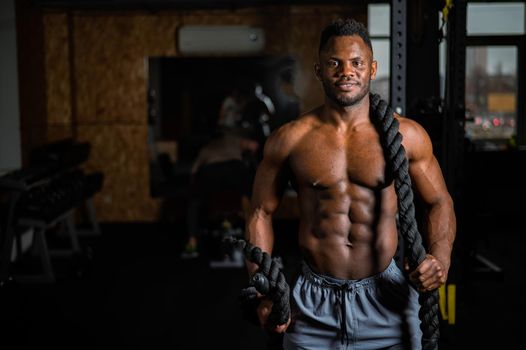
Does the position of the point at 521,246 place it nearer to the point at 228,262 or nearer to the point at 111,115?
the point at 228,262

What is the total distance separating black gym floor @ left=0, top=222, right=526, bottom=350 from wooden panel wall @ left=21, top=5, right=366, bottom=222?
1.37m

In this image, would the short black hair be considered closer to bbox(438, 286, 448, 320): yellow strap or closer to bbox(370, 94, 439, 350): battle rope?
bbox(370, 94, 439, 350): battle rope

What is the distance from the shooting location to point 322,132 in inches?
73.8

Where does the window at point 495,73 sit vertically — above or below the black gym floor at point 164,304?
above

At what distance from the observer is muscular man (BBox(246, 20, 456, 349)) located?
6.01 ft

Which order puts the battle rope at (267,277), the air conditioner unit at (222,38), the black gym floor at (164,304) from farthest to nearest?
the air conditioner unit at (222,38) < the black gym floor at (164,304) < the battle rope at (267,277)

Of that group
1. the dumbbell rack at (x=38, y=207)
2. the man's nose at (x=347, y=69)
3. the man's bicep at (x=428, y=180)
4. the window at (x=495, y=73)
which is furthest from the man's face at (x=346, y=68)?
the window at (x=495, y=73)

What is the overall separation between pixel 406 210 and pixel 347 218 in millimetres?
221

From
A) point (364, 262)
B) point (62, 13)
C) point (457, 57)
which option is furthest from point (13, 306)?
point (62, 13)

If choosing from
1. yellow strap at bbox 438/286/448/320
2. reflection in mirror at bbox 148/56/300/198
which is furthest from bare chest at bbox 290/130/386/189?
reflection in mirror at bbox 148/56/300/198

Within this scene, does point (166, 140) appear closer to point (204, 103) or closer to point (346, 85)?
point (204, 103)

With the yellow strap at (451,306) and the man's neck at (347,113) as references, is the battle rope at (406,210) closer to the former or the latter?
the man's neck at (347,113)

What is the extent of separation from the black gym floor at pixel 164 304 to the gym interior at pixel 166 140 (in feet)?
0.07

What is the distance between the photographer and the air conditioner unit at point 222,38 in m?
6.72
